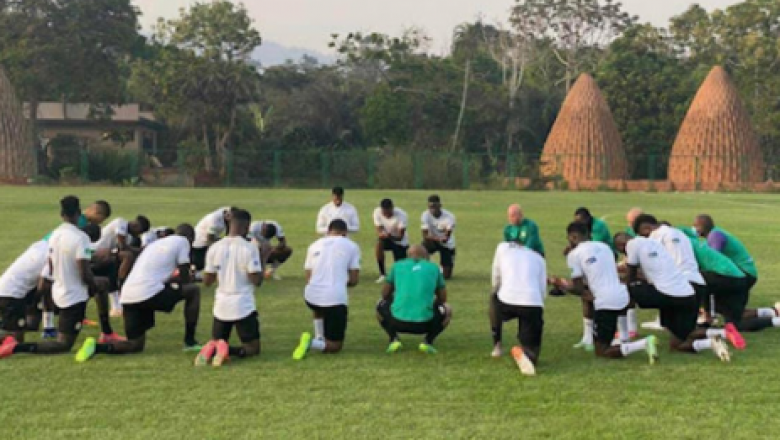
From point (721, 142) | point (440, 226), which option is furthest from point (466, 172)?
point (440, 226)

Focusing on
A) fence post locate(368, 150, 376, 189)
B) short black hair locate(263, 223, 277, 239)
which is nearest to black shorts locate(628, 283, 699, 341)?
short black hair locate(263, 223, 277, 239)

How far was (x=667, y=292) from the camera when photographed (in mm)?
8758

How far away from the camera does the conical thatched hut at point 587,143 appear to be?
183 feet

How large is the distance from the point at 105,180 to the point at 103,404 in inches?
1906

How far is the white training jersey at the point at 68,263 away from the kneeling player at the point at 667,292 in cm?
546

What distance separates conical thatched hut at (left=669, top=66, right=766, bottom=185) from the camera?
55.5m

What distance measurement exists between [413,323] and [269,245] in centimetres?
586

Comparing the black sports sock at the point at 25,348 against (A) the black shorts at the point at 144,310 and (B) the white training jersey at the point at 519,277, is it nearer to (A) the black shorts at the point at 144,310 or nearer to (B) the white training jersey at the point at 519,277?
(A) the black shorts at the point at 144,310

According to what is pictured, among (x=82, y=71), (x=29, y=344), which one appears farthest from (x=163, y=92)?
(x=29, y=344)

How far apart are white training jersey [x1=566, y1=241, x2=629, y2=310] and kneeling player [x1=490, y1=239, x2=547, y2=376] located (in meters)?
0.38

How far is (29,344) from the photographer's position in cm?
851

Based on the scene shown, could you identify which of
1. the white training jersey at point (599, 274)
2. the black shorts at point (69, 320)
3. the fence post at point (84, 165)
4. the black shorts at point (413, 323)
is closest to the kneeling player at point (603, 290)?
the white training jersey at point (599, 274)

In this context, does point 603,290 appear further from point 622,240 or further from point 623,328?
point 622,240

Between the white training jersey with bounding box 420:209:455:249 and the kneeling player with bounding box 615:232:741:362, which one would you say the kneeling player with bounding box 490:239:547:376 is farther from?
the white training jersey with bounding box 420:209:455:249
